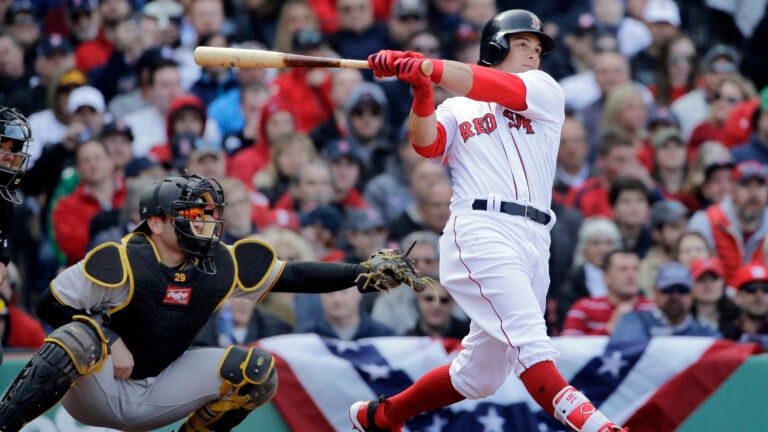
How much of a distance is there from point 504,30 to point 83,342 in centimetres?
215

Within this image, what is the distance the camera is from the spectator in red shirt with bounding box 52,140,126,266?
8.00 meters

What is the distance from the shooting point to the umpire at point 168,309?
201 inches

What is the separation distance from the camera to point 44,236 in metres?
8.25

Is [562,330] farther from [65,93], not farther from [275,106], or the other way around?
[65,93]

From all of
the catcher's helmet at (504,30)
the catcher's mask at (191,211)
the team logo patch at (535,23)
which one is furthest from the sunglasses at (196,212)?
the team logo patch at (535,23)

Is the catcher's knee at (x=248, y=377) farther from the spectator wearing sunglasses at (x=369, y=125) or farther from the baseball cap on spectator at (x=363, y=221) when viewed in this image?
the spectator wearing sunglasses at (x=369, y=125)

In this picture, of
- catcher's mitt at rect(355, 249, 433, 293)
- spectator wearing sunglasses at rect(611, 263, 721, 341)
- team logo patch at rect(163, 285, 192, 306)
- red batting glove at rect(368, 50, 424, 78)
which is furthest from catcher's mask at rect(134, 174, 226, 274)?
spectator wearing sunglasses at rect(611, 263, 721, 341)

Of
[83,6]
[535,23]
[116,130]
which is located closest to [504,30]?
[535,23]

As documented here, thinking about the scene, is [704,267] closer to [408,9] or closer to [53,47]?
[408,9]

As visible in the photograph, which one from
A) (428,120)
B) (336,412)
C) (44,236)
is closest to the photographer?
(428,120)

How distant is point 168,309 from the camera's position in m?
5.22

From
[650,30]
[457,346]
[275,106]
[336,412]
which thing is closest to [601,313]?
[457,346]

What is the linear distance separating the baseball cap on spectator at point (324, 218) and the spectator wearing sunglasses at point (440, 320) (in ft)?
3.74

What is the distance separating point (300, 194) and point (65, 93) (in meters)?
1.98
